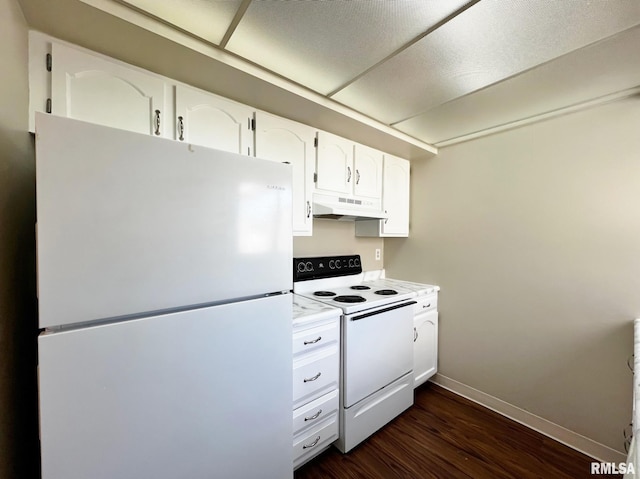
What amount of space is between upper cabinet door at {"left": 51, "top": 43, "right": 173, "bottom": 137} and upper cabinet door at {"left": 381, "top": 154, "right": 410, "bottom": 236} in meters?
1.78

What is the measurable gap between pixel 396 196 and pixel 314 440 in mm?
2010

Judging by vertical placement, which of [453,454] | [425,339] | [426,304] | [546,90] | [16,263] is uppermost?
[546,90]

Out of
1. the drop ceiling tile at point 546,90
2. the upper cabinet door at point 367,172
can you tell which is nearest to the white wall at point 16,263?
the upper cabinet door at point 367,172

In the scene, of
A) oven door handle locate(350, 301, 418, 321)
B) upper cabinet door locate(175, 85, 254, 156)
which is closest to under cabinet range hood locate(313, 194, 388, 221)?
upper cabinet door locate(175, 85, 254, 156)

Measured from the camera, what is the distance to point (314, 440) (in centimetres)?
150

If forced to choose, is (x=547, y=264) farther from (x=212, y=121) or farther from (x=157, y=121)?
(x=157, y=121)

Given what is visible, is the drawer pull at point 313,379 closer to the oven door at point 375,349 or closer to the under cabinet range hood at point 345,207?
the oven door at point 375,349

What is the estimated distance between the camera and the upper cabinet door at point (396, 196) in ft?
7.94

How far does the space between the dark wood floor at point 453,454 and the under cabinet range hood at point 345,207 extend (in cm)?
155

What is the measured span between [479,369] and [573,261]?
109 cm

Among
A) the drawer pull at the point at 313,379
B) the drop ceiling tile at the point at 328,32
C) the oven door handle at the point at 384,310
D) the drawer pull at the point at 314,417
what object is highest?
the drop ceiling tile at the point at 328,32

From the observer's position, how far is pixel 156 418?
33.9 inches

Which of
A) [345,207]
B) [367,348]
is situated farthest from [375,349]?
[345,207]

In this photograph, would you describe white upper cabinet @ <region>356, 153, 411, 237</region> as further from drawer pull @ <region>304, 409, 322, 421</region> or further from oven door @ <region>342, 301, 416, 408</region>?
drawer pull @ <region>304, 409, 322, 421</region>
